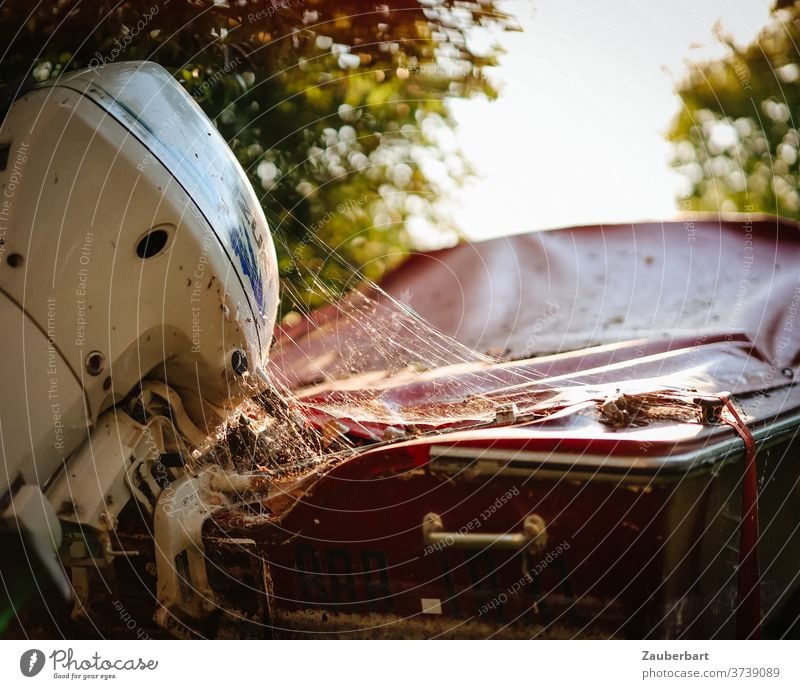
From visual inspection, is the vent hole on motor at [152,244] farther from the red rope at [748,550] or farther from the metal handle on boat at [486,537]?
the red rope at [748,550]

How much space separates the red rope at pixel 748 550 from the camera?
183 centimetres

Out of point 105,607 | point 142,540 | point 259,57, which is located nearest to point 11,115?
point 142,540

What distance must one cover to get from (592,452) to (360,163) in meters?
3.53

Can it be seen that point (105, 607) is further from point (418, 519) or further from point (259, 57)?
point (259, 57)

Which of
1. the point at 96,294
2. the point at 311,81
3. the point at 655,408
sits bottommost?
the point at 655,408

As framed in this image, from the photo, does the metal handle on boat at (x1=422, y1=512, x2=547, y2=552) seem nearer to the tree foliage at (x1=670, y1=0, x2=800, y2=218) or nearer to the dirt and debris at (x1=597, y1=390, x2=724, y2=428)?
the dirt and debris at (x1=597, y1=390, x2=724, y2=428)

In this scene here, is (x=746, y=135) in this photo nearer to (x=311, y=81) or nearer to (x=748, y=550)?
(x=311, y=81)

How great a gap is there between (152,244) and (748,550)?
135 cm

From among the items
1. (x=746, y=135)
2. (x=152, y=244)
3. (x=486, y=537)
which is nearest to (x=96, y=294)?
(x=152, y=244)

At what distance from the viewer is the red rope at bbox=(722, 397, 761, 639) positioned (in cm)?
A: 183

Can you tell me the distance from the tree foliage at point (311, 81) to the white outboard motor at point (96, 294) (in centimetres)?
35

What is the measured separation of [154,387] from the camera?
6.35ft

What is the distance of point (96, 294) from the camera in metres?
1.77

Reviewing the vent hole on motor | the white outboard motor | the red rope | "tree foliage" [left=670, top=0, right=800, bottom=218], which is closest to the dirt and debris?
the red rope
